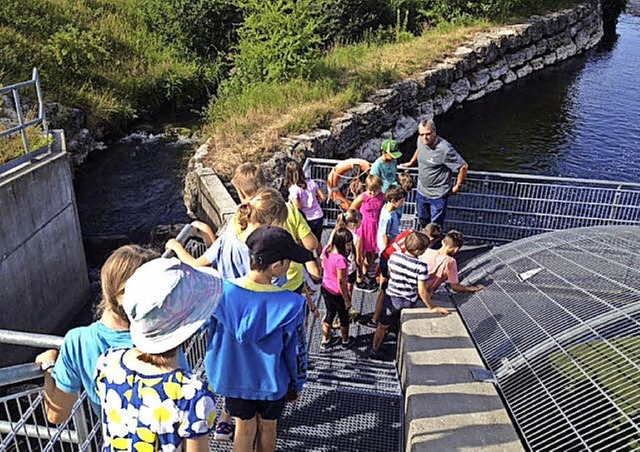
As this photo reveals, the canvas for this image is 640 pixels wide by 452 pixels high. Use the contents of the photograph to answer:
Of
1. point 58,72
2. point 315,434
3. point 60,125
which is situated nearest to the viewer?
point 315,434

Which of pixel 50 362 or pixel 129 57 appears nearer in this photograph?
pixel 50 362

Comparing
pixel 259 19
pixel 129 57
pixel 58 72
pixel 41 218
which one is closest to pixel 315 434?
pixel 41 218

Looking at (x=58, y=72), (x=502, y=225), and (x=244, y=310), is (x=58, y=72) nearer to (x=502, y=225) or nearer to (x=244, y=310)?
(x=502, y=225)

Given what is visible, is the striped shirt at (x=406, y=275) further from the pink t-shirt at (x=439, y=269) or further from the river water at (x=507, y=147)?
the river water at (x=507, y=147)

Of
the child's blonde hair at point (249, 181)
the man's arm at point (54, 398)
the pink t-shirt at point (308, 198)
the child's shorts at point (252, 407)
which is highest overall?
the child's blonde hair at point (249, 181)

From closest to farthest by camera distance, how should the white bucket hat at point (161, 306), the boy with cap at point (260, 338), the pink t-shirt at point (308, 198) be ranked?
the white bucket hat at point (161, 306) < the boy with cap at point (260, 338) < the pink t-shirt at point (308, 198)

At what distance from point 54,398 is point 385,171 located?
16.9 feet

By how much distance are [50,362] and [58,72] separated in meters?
15.3

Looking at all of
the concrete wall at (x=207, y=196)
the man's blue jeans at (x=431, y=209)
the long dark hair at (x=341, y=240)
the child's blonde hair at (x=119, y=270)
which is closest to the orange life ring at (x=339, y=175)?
A: the man's blue jeans at (x=431, y=209)

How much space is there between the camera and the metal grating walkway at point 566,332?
3549 mm

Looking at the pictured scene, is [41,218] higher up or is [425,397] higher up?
[425,397]

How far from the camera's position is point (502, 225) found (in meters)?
7.79

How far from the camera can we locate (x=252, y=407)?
3461 millimetres

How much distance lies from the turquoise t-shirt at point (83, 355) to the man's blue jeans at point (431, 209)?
5172 mm
